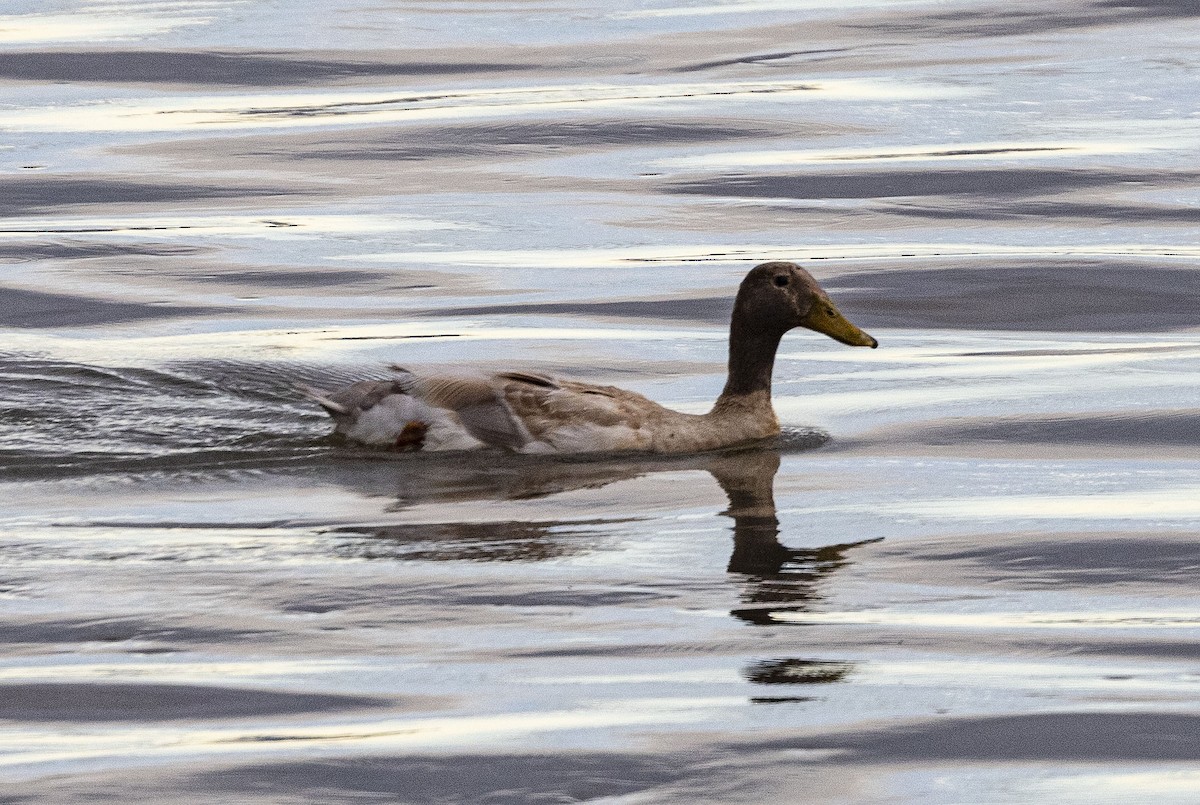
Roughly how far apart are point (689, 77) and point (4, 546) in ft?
56.4

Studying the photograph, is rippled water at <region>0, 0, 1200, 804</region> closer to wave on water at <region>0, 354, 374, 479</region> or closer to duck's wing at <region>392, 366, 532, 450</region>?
wave on water at <region>0, 354, 374, 479</region>

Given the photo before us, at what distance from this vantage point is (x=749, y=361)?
38.6 ft

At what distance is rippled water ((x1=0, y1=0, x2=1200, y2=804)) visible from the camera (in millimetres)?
6551

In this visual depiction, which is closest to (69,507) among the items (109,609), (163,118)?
(109,609)

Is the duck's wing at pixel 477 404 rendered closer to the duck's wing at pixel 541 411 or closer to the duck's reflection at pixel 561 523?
the duck's wing at pixel 541 411

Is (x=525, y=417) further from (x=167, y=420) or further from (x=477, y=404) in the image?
(x=167, y=420)

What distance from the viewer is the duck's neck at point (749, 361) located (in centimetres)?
1166

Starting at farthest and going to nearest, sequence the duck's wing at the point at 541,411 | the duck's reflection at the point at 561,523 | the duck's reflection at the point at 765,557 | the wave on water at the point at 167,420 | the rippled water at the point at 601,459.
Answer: the duck's wing at the point at 541,411 → the wave on water at the point at 167,420 → the duck's reflection at the point at 561,523 → the duck's reflection at the point at 765,557 → the rippled water at the point at 601,459

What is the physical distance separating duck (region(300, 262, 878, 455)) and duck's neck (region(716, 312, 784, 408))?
0.7 inches

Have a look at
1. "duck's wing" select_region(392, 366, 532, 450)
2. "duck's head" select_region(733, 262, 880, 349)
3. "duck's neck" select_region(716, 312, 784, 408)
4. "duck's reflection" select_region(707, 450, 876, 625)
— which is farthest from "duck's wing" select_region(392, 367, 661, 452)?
"duck's head" select_region(733, 262, 880, 349)

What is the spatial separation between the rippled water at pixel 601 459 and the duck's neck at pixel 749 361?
1.29 ft

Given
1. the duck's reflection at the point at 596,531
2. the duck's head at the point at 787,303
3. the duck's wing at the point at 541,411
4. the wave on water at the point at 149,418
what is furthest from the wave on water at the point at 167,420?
the duck's head at the point at 787,303

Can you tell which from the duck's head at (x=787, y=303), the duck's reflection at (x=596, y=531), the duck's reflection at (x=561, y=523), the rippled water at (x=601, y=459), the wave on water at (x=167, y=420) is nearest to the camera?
the rippled water at (x=601, y=459)

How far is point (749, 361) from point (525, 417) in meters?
1.34
